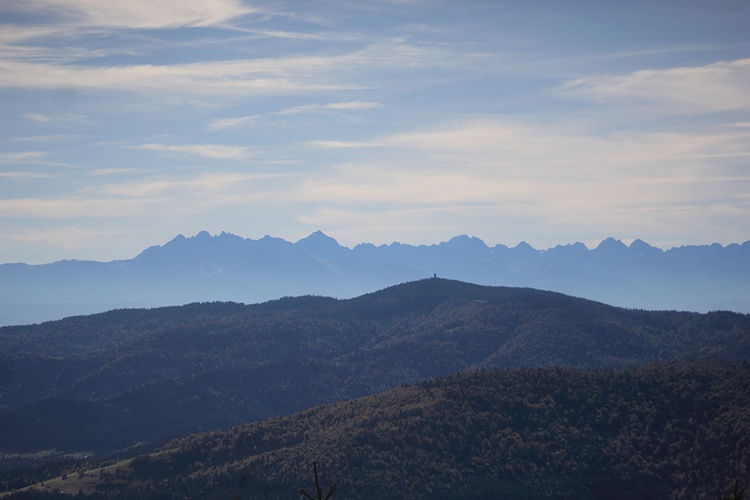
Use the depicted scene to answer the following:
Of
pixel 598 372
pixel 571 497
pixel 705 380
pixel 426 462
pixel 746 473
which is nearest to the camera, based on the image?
pixel 746 473

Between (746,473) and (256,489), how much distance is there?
8149 centimetres

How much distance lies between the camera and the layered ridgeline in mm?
152000

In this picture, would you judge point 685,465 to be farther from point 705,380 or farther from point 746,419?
point 705,380

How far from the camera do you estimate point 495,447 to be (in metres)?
167

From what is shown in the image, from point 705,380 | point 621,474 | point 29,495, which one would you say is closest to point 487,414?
point 621,474

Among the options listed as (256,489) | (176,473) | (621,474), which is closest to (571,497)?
(621,474)

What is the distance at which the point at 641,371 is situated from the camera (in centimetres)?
19350

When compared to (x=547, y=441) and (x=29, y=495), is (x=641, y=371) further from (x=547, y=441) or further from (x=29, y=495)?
(x=29, y=495)

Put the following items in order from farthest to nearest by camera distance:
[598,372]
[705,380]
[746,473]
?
[598,372], [705,380], [746,473]

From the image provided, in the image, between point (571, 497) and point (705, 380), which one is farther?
point (705, 380)

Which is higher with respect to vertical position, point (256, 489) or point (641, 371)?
point (641, 371)

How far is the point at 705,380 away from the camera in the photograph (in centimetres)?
17525

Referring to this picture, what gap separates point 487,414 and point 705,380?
4449cm

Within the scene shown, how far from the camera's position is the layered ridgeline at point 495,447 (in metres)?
152
